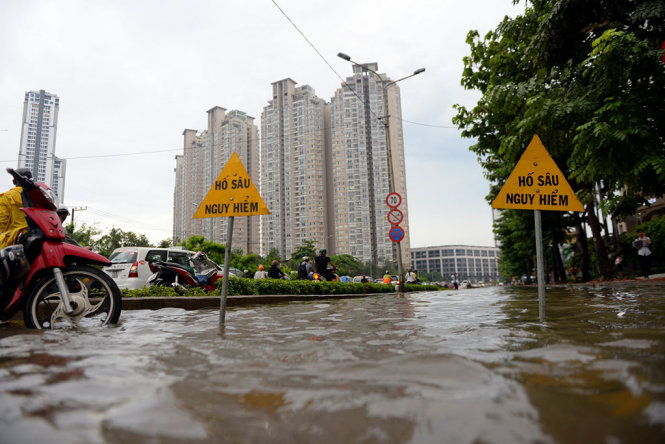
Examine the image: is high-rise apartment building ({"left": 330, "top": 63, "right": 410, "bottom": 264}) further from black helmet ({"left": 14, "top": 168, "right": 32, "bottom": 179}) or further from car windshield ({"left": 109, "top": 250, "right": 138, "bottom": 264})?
black helmet ({"left": 14, "top": 168, "right": 32, "bottom": 179})

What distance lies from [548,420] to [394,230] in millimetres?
13212

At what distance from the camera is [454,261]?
172000mm

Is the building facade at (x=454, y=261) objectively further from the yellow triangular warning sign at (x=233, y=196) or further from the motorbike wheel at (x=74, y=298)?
the motorbike wheel at (x=74, y=298)

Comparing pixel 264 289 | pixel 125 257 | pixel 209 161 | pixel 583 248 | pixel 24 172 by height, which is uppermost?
pixel 209 161

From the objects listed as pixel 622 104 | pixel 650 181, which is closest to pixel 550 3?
pixel 622 104

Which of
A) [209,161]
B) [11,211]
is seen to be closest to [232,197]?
[11,211]

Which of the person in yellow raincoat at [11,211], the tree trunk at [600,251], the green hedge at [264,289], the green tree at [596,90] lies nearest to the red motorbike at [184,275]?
the green hedge at [264,289]

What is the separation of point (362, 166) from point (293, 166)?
13571 millimetres

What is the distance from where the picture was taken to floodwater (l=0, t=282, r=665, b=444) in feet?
4.49

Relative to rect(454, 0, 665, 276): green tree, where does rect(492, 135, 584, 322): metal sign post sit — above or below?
below

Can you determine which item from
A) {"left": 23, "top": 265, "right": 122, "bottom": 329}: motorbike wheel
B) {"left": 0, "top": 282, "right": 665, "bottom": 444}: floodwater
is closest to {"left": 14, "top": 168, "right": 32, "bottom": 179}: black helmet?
{"left": 23, "top": 265, "right": 122, "bottom": 329}: motorbike wheel

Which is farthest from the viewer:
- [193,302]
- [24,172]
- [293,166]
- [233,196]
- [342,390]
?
[293,166]

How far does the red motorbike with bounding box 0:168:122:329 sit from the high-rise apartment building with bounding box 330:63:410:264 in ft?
237

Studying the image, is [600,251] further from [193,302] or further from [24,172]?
[24,172]
